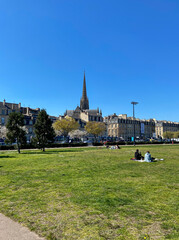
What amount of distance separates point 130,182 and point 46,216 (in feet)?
15.6

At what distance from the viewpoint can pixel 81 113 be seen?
4272 inches

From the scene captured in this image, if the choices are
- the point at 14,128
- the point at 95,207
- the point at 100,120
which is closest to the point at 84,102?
the point at 100,120

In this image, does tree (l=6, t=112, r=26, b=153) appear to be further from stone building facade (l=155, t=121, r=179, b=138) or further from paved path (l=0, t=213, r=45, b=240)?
stone building facade (l=155, t=121, r=179, b=138)

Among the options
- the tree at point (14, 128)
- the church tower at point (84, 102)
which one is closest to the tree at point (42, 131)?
the tree at point (14, 128)

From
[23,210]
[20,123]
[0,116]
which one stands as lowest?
[23,210]

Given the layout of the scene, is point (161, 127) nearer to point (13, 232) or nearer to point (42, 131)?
point (42, 131)

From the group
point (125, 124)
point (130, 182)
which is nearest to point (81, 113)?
point (125, 124)

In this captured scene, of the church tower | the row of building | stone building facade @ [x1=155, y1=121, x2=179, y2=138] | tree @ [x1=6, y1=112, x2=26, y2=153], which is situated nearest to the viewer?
tree @ [x1=6, y1=112, x2=26, y2=153]

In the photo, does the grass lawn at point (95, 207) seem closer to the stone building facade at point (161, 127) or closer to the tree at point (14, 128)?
the tree at point (14, 128)

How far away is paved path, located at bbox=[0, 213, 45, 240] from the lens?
4.29 meters

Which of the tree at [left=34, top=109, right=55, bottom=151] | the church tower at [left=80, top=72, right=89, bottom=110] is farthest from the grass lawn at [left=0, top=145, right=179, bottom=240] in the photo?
the church tower at [left=80, top=72, right=89, bottom=110]

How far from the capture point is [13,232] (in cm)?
453

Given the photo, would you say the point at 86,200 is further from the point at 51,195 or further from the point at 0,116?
the point at 0,116

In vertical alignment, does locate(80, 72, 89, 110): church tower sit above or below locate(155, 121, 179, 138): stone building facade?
above
